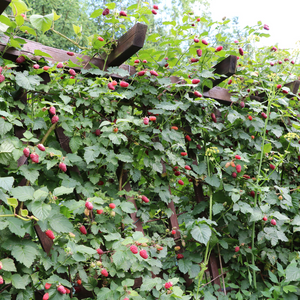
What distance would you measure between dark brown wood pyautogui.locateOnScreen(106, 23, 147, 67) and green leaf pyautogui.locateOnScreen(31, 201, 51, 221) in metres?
1.07

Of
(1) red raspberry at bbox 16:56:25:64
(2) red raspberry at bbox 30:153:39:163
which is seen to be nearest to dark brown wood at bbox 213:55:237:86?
(1) red raspberry at bbox 16:56:25:64

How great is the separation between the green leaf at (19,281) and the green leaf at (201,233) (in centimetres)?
97

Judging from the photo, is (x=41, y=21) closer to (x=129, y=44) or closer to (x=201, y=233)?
(x=129, y=44)

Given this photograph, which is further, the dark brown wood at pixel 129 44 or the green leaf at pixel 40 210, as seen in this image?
the dark brown wood at pixel 129 44

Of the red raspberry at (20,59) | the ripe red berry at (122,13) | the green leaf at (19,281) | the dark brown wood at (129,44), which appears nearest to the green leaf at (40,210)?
the green leaf at (19,281)

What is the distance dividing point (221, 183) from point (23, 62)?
1573 mm

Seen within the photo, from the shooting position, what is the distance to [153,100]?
2002mm

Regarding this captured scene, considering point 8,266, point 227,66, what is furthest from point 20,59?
point 227,66

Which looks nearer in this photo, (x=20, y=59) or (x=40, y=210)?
(x=40, y=210)

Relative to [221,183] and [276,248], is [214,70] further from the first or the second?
[276,248]

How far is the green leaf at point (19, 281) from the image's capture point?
4.16 feet

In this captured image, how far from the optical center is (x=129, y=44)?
173cm

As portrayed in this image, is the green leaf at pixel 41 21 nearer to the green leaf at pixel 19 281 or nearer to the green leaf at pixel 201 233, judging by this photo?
the green leaf at pixel 19 281

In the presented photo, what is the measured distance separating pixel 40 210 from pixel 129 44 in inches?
43.6
